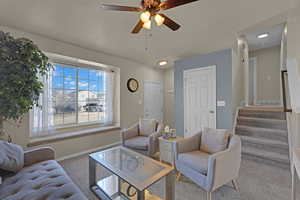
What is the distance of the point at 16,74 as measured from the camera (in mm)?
1675

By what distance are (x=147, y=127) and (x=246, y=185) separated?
6.47 ft

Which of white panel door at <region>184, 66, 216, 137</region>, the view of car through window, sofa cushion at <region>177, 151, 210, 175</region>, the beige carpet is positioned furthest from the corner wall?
sofa cushion at <region>177, 151, 210, 175</region>

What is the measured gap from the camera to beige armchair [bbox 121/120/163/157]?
264cm

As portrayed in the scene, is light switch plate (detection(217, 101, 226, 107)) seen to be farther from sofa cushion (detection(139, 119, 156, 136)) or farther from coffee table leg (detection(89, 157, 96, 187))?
coffee table leg (detection(89, 157, 96, 187))

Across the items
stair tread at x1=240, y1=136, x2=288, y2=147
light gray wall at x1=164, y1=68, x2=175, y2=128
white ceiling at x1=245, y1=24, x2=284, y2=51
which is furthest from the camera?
light gray wall at x1=164, y1=68, x2=175, y2=128

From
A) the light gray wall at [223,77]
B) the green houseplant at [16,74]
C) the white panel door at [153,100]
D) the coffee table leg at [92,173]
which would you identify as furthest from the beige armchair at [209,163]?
the white panel door at [153,100]

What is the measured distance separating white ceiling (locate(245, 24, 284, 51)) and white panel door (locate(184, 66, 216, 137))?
216cm

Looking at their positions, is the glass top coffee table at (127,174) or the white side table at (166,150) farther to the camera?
the white side table at (166,150)

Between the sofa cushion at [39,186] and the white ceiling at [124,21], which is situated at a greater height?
the white ceiling at [124,21]

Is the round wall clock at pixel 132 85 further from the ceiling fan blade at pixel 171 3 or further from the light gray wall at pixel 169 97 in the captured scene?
the ceiling fan blade at pixel 171 3

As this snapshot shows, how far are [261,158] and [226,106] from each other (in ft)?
4.04

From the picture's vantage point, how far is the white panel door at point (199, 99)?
3.54 metres

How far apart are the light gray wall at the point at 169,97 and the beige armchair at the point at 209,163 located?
10.7 feet

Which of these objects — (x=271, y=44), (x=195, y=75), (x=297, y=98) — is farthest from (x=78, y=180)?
(x=271, y=44)
